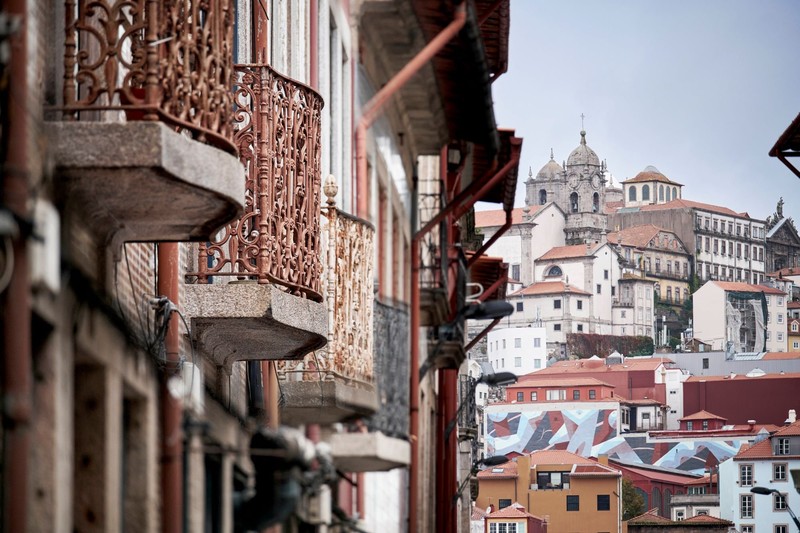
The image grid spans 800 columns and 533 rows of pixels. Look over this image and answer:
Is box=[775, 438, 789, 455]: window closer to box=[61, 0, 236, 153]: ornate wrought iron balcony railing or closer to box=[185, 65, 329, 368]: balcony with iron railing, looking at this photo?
box=[185, 65, 329, 368]: balcony with iron railing

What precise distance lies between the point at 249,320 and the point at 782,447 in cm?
10975

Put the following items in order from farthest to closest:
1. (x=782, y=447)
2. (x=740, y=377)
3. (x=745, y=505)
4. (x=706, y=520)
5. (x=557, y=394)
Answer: (x=557, y=394) → (x=740, y=377) → (x=745, y=505) → (x=782, y=447) → (x=706, y=520)

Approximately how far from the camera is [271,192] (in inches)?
373

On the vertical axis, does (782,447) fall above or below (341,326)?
below

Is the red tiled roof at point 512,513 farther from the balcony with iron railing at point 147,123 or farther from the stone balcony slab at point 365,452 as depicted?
the balcony with iron railing at point 147,123

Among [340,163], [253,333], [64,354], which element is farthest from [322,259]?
[64,354]

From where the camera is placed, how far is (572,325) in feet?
635

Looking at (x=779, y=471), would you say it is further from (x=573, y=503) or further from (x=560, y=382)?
(x=560, y=382)

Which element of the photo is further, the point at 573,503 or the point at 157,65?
the point at 573,503

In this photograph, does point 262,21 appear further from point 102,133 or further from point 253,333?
point 102,133

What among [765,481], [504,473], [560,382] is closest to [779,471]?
[765,481]

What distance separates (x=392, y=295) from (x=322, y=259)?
4.94 metres

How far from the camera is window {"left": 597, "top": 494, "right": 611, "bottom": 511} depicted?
379 feet

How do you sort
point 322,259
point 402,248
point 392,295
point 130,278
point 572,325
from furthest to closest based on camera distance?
point 572,325, point 402,248, point 392,295, point 322,259, point 130,278
